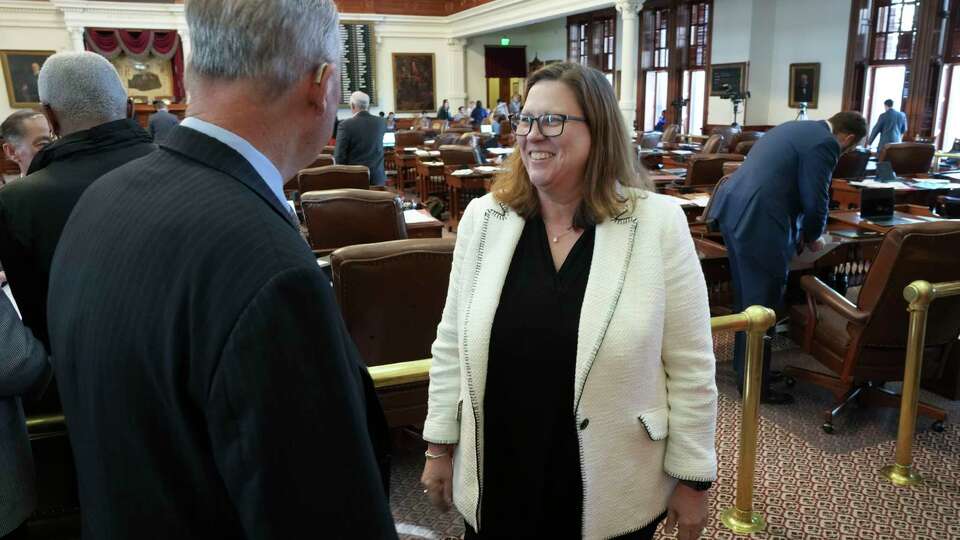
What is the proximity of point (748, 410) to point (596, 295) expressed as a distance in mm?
1222

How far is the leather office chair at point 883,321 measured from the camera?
2.87 m

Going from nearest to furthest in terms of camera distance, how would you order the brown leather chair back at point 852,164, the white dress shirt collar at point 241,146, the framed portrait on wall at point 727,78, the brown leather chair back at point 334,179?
the white dress shirt collar at point 241,146 → the brown leather chair back at point 334,179 → the brown leather chair back at point 852,164 → the framed portrait on wall at point 727,78

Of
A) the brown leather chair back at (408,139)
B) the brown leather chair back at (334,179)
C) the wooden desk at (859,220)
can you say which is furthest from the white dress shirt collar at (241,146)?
the brown leather chair back at (408,139)

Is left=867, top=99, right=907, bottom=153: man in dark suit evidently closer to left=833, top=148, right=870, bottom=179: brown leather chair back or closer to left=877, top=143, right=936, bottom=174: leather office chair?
left=877, top=143, right=936, bottom=174: leather office chair

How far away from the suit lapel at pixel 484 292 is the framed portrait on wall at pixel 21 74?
19.4 m

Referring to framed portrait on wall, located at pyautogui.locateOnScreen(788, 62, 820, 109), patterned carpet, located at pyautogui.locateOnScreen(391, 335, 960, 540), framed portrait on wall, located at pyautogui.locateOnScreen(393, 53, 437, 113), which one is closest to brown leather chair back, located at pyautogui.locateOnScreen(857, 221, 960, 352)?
patterned carpet, located at pyautogui.locateOnScreen(391, 335, 960, 540)

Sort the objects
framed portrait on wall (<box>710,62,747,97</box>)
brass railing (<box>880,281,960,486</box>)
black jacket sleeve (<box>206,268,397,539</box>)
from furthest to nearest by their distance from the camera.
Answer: framed portrait on wall (<box>710,62,747,97</box>)
brass railing (<box>880,281,960,486</box>)
black jacket sleeve (<box>206,268,397,539</box>)

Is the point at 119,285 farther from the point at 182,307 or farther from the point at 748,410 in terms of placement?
the point at 748,410

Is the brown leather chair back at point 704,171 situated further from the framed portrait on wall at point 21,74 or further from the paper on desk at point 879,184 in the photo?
the framed portrait on wall at point 21,74

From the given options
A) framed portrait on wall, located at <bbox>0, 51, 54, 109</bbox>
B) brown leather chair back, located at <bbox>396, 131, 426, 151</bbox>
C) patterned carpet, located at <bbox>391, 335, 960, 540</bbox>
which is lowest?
patterned carpet, located at <bbox>391, 335, 960, 540</bbox>

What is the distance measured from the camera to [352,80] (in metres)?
19.8

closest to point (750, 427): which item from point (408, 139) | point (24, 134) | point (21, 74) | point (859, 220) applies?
point (859, 220)

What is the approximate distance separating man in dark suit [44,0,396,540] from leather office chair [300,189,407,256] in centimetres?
275

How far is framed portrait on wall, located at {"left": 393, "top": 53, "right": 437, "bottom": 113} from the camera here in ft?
67.4
